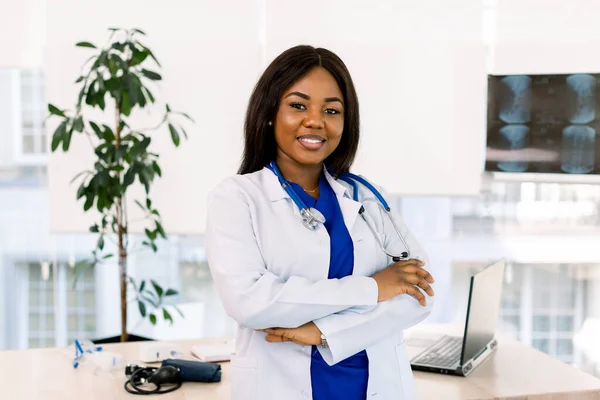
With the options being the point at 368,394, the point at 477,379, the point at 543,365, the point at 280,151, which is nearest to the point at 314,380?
the point at 368,394

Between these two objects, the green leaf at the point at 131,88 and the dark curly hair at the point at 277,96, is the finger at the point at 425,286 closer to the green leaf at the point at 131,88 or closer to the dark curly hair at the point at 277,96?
the dark curly hair at the point at 277,96

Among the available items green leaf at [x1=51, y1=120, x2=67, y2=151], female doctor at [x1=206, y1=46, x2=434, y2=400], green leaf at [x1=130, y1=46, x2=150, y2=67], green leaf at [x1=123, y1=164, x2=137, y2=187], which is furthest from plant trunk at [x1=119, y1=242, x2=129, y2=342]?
female doctor at [x1=206, y1=46, x2=434, y2=400]

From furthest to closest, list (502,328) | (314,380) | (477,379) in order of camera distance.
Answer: (502,328), (477,379), (314,380)

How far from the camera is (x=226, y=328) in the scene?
3754mm

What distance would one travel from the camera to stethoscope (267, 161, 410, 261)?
5.10 ft

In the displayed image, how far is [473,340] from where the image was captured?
2.03m

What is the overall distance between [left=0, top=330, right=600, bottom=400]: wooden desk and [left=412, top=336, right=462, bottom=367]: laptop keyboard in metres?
0.06

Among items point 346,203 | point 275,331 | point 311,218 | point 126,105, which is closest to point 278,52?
point 126,105

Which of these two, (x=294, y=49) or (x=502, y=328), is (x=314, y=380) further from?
(x=502, y=328)

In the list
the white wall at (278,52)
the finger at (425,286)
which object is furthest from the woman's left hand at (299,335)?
the white wall at (278,52)

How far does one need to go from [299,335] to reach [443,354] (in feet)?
2.65

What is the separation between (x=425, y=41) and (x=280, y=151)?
2086mm

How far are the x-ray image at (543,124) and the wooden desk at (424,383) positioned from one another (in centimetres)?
162

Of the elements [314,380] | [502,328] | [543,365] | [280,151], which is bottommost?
[502,328]
